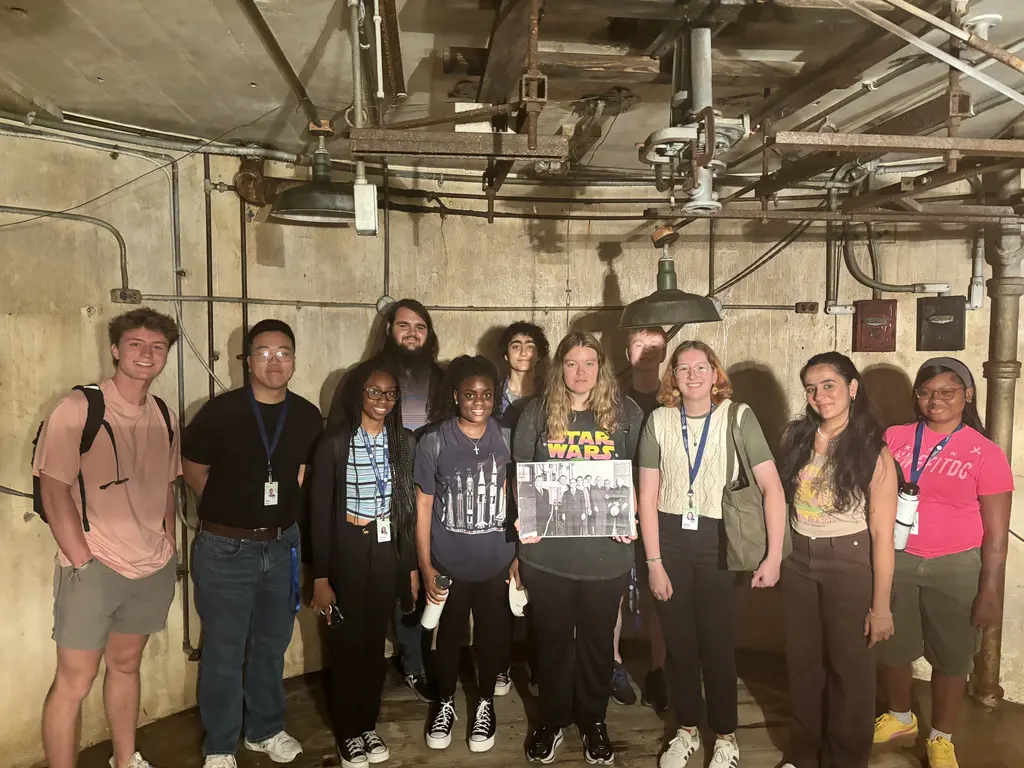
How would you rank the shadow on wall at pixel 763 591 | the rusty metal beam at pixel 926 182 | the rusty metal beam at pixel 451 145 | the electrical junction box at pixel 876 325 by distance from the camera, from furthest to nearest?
the shadow on wall at pixel 763 591, the electrical junction box at pixel 876 325, the rusty metal beam at pixel 926 182, the rusty metal beam at pixel 451 145

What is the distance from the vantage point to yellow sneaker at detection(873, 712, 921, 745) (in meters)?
3.01

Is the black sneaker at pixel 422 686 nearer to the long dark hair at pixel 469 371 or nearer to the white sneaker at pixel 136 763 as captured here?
the white sneaker at pixel 136 763

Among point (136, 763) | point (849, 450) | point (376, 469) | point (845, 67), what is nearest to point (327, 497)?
point (376, 469)

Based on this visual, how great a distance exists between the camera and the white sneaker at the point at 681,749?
8.93 ft

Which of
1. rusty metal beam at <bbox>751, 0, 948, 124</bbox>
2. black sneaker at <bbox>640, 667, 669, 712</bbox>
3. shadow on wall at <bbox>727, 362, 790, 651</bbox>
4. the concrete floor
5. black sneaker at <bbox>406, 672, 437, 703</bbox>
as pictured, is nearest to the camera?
rusty metal beam at <bbox>751, 0, 948, 124</bbox>

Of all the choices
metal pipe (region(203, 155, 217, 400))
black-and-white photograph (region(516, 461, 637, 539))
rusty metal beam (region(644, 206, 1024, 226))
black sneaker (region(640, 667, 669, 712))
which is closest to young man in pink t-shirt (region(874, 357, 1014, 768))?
rusty metal beam (region(644, 206, 1024, 226))

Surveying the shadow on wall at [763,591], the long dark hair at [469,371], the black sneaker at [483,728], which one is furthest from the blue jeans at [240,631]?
the shadow on wall at [763,591]

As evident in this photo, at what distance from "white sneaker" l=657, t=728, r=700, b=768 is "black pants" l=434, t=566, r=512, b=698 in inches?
31.9

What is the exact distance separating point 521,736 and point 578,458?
58.7 inches

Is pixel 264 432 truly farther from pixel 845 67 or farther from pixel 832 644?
pixel 845 67

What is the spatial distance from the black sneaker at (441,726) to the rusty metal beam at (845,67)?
300cm

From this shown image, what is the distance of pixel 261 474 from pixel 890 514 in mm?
2613

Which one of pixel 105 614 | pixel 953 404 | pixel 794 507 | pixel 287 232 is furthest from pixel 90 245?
pixel 953 404

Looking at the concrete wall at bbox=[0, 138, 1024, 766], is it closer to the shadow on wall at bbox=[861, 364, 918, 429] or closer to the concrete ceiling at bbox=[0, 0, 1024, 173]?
the shadow on wall at bbox=[861, 364, 918, 429]
